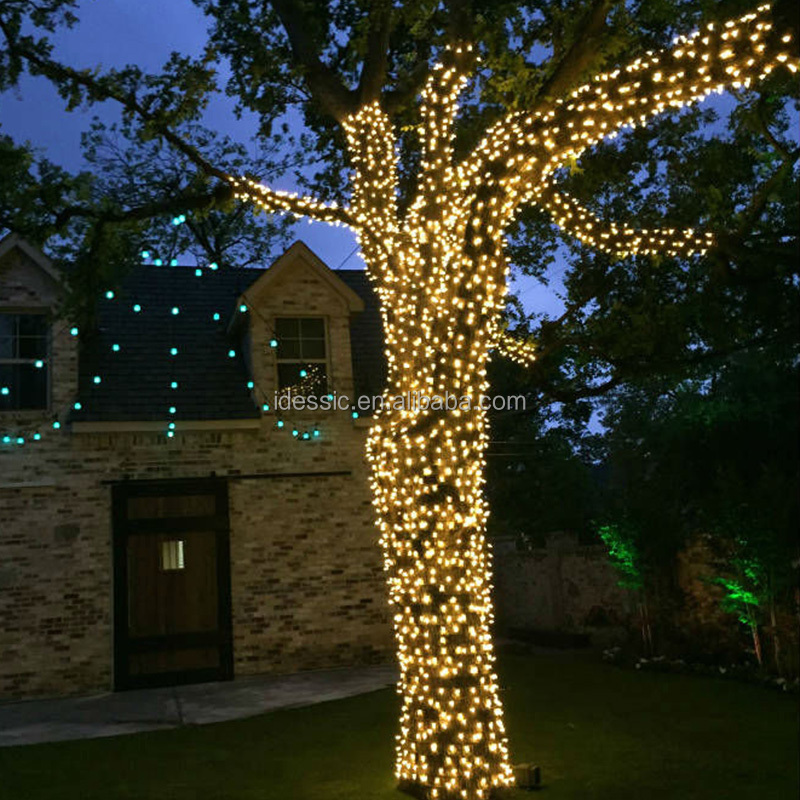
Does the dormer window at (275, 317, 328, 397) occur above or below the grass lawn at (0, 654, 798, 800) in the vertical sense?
above

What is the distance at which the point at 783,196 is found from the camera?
40.1 ft

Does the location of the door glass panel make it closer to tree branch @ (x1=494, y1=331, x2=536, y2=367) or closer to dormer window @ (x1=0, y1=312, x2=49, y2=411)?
dormer window @ (x1=0, y1=312, x2=49, y2=411)

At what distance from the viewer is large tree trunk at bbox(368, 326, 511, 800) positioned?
6.14 m

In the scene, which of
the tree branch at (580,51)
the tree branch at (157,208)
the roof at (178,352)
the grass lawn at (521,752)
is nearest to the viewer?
the grass lawn at (521,752)

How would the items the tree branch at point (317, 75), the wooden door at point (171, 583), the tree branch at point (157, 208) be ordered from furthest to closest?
1. the wooden door at point (171, 583)
2. the tree branch at point (157, 208)
3. the tree branch at point (317, 75)

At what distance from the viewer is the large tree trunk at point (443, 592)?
6.14 meters

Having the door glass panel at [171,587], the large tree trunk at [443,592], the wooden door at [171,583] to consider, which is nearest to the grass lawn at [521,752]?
the large tree trunk at [443,592]

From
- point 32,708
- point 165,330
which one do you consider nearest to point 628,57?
point 165,330

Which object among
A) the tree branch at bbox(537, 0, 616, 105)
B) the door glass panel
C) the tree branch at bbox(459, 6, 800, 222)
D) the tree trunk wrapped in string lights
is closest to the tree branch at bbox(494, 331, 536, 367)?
the tree trunk wrapped in string lights

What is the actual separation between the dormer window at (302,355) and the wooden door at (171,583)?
6.72 ft

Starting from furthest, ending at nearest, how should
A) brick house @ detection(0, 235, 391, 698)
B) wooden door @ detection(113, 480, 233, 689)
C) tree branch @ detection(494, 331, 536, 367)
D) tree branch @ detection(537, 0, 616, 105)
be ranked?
wooden door @ detection(113, 480, 233, 689) < brick house @ detection(0, 235, 391, 698) < tree branch @ detection(494, 331, 536, 367) < tree branch @ detection(537, 0, 616, 105)

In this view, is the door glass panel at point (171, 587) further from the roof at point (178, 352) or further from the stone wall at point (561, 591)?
the stone wall at point (561, 591)

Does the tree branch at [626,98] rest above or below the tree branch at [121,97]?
below

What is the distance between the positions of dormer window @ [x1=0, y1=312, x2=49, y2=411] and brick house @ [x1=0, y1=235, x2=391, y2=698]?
0.02m
